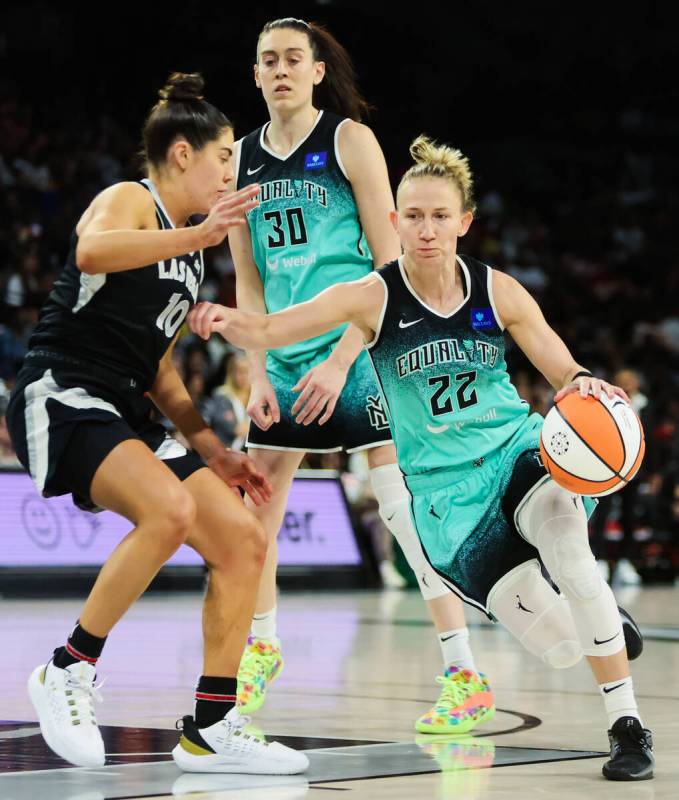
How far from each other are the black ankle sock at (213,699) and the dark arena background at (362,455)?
166mm

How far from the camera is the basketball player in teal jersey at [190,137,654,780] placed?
4219 millimetres

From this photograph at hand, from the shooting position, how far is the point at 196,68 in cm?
1802

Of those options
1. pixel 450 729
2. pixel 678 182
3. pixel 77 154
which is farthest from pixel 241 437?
pixel 678 182

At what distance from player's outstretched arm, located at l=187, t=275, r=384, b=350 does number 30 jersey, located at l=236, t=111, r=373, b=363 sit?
2.37 feet

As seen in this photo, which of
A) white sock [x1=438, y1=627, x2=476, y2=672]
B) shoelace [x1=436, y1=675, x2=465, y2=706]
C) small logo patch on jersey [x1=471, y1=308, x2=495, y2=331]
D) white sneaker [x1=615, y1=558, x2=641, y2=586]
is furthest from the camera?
white sneaker [x1=615, y1=558, x2=641, y2=586]

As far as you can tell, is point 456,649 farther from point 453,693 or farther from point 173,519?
point 173,519

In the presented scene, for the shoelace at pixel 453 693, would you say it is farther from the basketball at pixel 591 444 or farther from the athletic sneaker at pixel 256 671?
the basketball at pixel 591 444

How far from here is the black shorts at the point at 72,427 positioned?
3840 mm

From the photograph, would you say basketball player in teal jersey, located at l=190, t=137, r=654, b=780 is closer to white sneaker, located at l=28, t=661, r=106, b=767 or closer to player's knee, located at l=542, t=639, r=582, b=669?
player's knee, located at l=542, t=639, r=582, b=669

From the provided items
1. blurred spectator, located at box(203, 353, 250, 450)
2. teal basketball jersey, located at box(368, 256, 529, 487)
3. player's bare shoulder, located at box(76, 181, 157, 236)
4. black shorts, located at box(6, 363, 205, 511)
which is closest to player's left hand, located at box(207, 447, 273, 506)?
black shorts, located at box(6, 363, 205, 511)

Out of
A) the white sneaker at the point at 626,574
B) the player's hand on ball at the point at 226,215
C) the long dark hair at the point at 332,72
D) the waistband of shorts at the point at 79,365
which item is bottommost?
the white sneaker at the point at 626,574

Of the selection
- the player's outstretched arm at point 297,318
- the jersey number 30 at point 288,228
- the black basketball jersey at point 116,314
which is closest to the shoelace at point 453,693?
the player's outstretched arm at point 297,318

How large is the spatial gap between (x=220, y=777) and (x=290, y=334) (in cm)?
124

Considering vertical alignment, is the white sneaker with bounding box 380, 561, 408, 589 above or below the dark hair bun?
below
